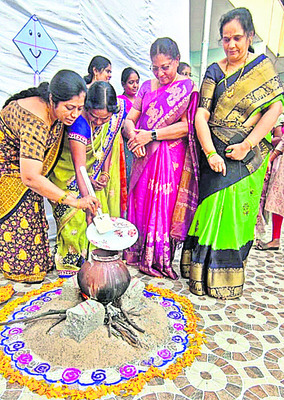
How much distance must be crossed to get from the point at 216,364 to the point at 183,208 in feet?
3.93

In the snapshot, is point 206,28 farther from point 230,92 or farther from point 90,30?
point 230,92

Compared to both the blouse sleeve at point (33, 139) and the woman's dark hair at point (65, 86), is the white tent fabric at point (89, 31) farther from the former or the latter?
the woman's dark hair at point (65, 86)

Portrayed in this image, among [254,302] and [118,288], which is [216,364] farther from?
[254,302]

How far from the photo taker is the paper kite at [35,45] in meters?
2.76

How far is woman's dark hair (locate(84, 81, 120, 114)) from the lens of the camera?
2043 millimetres

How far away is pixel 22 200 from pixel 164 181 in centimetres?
108

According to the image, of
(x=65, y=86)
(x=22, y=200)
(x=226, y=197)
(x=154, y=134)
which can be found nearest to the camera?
(x=65, y=86)

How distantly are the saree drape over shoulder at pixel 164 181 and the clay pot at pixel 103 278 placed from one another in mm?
851

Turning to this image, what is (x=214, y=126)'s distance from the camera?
2.20m

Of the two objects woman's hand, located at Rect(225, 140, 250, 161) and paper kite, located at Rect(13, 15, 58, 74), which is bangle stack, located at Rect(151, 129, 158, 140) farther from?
paper kite, located at Rect(13, 15, 58, 74)

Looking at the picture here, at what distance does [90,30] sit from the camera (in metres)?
3.33

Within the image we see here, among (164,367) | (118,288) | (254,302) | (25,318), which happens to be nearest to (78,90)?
(118,288)

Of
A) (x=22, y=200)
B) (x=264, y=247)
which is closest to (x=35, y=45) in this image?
(x=22, y=200)

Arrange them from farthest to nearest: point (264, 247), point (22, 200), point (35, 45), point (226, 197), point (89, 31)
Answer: point (264, 247)
point (89, 31)
point (35, 45)
point (22, 200)
point (226, 197)
